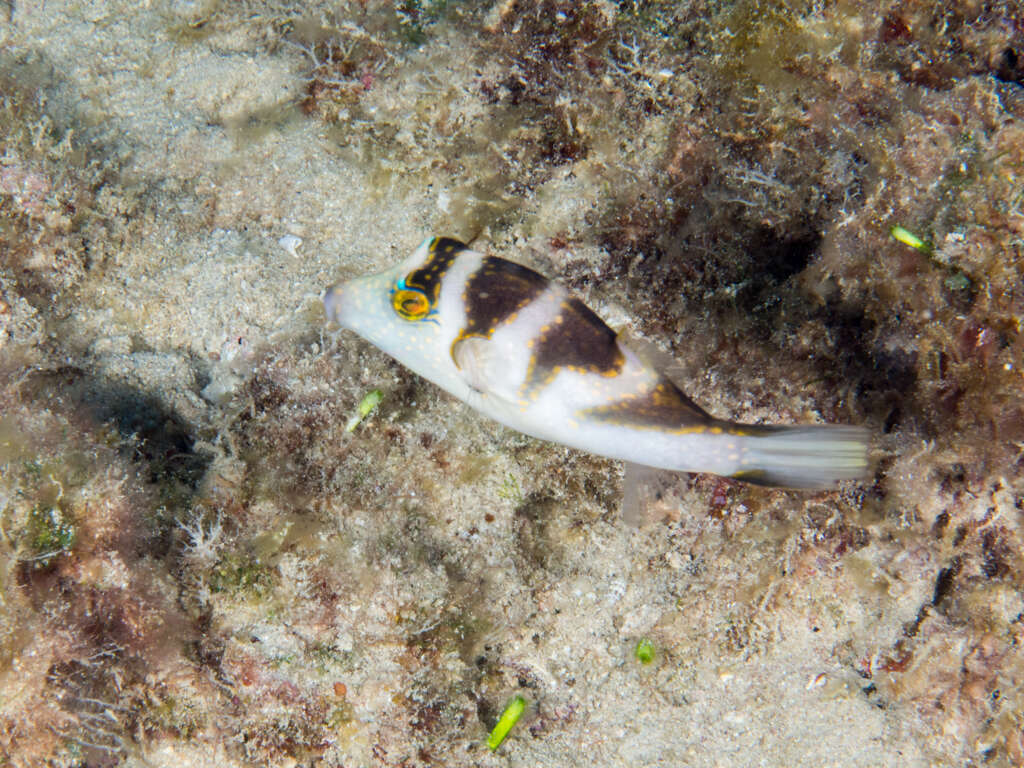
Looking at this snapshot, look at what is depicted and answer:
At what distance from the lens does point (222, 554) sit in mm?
2945

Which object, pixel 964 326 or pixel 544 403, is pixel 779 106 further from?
pixel 544 403

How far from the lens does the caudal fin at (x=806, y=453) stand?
2428 mm

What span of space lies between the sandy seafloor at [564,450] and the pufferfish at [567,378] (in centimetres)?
68

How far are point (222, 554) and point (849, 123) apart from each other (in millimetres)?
3979

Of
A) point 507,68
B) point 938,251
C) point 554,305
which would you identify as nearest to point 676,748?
point 554,305

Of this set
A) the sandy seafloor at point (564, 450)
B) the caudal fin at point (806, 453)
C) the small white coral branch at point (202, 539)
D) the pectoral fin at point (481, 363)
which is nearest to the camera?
the caudal fin at point (806, 453)

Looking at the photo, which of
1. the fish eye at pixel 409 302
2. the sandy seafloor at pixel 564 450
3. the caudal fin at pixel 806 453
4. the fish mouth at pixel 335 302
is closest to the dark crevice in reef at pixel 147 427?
the sandy seafloor at pixel 564 450

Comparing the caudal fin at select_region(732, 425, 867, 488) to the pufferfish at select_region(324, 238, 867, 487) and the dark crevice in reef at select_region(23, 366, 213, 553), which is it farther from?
the dark crevice in reef at select_region(23, 366, 213, 553)

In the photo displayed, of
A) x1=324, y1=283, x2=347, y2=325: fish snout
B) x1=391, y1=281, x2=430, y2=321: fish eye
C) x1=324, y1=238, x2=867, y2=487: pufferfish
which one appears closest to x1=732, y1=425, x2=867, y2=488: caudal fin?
x1=324, y1=238, x2=867, y2=487: pufferfish

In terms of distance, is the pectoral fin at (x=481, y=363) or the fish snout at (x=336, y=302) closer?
the pectoral fin at (x=481, y=363)

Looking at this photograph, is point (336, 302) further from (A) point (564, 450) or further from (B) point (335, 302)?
(A) point (564, 450)

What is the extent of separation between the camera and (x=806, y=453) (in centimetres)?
244

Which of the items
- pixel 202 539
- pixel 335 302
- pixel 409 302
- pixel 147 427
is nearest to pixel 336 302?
pixel 335 302

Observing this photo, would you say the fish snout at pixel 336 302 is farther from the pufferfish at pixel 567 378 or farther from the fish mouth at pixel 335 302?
the pufferfish at pixel 567 378
